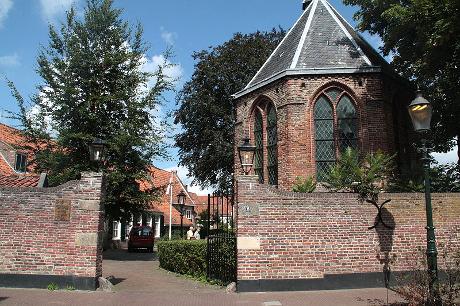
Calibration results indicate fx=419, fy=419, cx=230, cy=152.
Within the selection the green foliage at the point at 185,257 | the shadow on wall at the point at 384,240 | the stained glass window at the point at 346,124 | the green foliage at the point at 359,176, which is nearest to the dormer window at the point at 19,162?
the green foliage at the point at 185,257

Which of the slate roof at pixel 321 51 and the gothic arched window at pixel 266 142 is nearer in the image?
the slate roof at pixel 321 51

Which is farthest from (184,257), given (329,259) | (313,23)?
(313,23)

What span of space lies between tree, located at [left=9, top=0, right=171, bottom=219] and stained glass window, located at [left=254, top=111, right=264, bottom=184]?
5127 millimetres

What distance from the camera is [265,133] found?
61.6 ft

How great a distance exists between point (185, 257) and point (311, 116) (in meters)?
7.45

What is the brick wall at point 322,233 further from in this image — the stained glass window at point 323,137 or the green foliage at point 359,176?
the stained glass window at point 323,137

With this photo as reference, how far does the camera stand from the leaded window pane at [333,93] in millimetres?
17156

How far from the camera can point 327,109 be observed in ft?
56.5

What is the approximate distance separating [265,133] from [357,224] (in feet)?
27.4

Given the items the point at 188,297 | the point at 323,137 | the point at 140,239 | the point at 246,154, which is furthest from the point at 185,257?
the point at 140,239

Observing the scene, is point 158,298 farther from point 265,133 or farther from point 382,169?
point 265,133

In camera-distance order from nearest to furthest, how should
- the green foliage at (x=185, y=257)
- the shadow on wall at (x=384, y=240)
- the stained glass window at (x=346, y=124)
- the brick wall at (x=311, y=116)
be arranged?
the shadow on wall at (x=384, y=240), the green foliage at (x=185, y=257), the brick wall at (x=311, y=116), the stained glass window at (x=346, y=124)

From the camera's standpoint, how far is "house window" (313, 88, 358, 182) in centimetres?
1678

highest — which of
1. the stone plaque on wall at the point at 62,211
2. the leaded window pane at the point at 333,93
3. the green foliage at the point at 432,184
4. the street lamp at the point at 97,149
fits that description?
the leaded window pane at the point at 333,93
